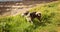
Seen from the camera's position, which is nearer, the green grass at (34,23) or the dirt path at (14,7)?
the green grass at (34,23)

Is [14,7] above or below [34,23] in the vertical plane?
above

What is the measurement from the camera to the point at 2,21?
426 cm

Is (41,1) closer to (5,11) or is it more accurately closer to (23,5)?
(23,5)

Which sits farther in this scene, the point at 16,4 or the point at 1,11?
the point at 16,4

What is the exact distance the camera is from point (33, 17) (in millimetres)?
4418

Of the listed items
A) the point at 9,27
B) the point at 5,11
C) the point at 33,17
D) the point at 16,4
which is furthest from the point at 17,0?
the point at 9,27

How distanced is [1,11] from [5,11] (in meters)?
0.10

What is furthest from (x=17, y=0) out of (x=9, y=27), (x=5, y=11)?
(x=9, y=27)

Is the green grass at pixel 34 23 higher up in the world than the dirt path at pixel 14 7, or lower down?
lower down

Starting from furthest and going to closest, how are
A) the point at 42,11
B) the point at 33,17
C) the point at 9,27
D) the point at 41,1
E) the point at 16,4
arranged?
the point at 41,1 < the point at 16,4 < the point at 42,11 < the point at 33,17 < the point at 9,27

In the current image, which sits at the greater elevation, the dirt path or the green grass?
the dirt path

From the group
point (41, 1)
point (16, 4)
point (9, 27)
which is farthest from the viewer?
point (41, 1)

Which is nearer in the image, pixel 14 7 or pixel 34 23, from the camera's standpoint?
pixel 34 23

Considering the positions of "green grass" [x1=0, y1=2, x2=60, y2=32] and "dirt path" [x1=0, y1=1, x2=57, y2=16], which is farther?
"dirt path" [x1=0, y1=1, x2=57, y2=16]
